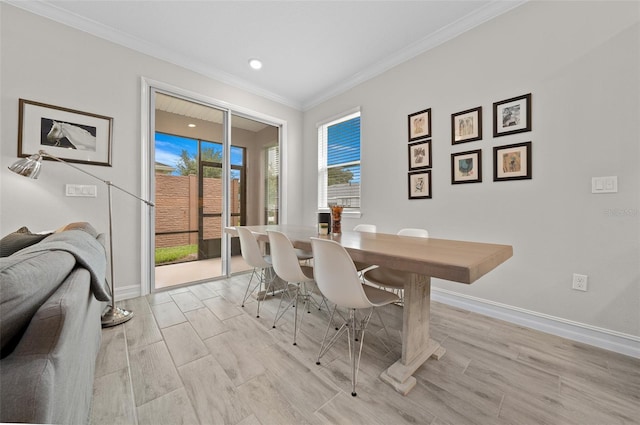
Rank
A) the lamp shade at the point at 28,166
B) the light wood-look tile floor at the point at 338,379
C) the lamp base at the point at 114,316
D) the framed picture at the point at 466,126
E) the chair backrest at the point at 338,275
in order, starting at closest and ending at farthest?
the light wood-look tile floor at the point at 338,379, the chair backrest at the point at 338,275, the lamp shade at the point at 28,166, the lamp base at the point at 114,316, the framed picture at the point at 466,126

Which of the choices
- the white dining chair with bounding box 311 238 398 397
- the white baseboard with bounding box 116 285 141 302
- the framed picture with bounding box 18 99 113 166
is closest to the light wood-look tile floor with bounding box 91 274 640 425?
the white dining chair with bounding box 311 238 398 397

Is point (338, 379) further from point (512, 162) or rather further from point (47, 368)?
point (512, 162)

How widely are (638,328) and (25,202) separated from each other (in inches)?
196

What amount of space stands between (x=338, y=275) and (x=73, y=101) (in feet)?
10.3

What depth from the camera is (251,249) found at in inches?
89.7

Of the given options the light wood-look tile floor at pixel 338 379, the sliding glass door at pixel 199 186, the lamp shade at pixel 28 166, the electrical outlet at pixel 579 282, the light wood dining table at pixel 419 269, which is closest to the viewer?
the light wood dining table at pixel 419 269

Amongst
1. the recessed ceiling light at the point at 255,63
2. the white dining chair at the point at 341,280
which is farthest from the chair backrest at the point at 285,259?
the recessed ceiling light at the point at 255,63

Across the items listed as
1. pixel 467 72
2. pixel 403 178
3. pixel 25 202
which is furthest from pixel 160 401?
pixel 467 72

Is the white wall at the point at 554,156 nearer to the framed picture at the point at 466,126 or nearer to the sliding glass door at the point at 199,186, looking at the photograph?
the framed picture at the point at 466,126

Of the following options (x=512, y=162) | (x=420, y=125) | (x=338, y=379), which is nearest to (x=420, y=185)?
(x=420, y=125)

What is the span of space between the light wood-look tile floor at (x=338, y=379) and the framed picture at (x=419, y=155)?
1.66 meters

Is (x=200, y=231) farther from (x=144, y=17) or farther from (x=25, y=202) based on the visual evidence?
(x=144, y=17)

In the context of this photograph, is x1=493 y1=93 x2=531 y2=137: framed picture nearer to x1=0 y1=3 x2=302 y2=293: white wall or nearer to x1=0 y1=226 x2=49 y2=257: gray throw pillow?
x1=0 y1=3 x2=302 y2=293: white wall

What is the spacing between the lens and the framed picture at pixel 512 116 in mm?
2092
